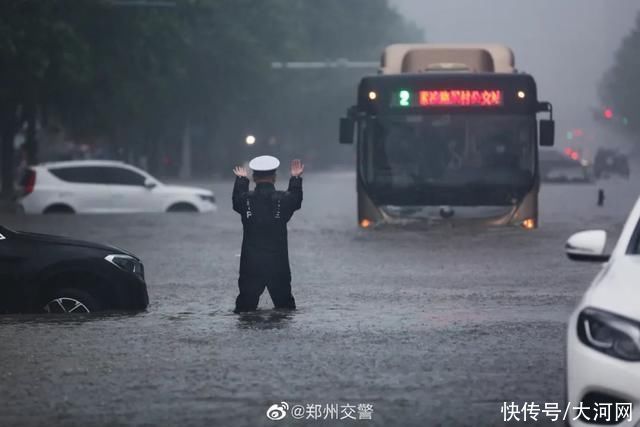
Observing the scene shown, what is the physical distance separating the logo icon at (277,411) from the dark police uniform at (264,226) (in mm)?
4181

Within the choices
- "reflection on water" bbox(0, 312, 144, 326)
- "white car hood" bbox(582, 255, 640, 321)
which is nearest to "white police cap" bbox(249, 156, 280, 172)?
"reflection on water" bbox(0, 312, 144, 326)

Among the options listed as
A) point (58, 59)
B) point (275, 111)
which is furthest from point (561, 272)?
point (275, 111)

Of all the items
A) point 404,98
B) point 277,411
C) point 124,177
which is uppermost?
point 404,98

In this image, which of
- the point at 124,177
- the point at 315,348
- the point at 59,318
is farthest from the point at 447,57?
the point at 315,348

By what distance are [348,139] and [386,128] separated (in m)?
1.25

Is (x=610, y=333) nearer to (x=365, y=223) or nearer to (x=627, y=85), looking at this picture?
(x=365, y=223)

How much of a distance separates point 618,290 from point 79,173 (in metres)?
28.7

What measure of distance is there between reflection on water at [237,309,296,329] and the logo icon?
3764 mm

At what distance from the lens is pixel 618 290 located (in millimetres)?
6957

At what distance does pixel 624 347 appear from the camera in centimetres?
657

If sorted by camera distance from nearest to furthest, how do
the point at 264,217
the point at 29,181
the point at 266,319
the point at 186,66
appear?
1. the point at 264,217
2. the point at 266,319
3. the point at 29,181
4. the point at 186,66

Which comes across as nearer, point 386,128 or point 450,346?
point 450,346

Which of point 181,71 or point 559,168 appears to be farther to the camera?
point 559,168

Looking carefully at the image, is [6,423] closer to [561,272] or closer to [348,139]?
[561,272]
